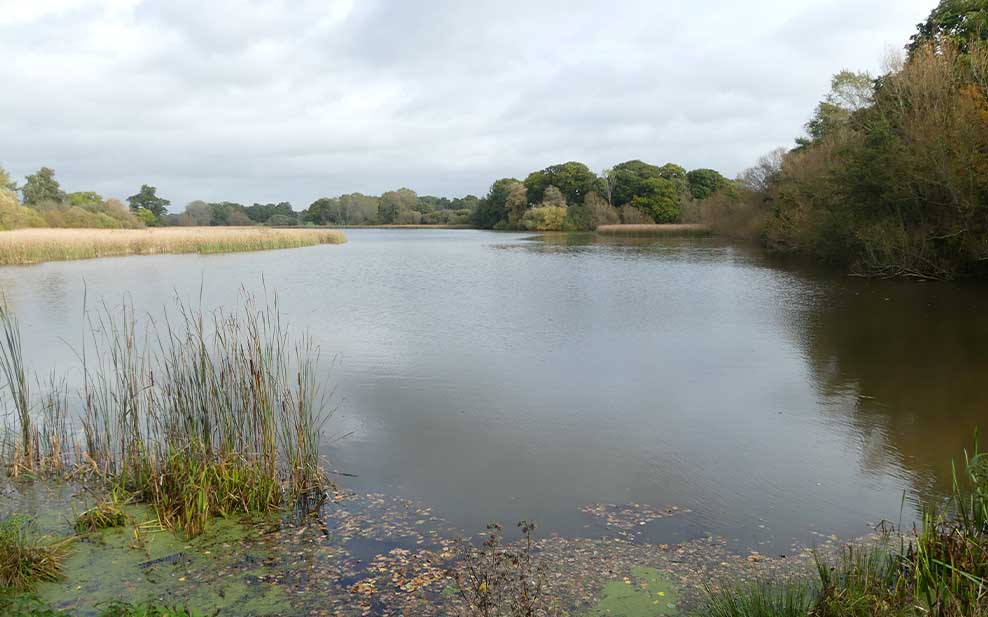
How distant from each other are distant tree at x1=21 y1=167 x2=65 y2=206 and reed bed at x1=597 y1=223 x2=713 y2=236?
173 feet

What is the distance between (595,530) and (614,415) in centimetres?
290

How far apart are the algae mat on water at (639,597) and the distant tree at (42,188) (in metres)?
75.2

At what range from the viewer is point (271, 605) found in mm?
3699

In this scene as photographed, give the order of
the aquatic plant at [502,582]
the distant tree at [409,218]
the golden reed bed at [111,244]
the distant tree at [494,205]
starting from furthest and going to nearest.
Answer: the distant tree at [409,218]
the distant tree at [494,205]
the golden reed bed at [111,244]
the aquatic plant at [502,582]

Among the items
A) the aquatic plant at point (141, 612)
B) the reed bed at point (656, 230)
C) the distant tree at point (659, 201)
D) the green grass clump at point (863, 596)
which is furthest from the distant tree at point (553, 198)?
the aquatic plant at point (141, 612)

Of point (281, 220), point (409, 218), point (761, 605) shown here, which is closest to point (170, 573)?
point (761, 605)

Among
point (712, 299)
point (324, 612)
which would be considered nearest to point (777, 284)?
point (712, 299)

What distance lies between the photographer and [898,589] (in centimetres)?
313

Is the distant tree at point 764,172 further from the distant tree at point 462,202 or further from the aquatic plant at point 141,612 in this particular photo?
the distant tree at point 462,202

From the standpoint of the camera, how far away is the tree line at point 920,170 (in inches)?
650

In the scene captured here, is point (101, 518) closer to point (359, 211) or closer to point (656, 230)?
point (656, 230)

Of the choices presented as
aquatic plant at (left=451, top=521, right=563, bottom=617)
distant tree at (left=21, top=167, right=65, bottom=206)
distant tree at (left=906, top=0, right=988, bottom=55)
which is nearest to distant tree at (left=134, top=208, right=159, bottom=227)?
distant tree at (left=21, top=167, right=65, bottom=206)

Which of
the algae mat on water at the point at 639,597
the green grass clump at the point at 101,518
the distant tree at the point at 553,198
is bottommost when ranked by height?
the algae mat on water at the point at 639,597

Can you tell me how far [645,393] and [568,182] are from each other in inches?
2915
